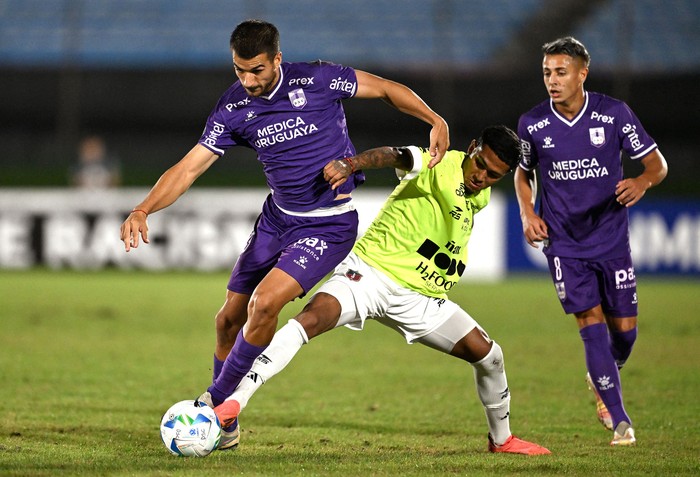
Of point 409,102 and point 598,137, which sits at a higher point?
point 409,102

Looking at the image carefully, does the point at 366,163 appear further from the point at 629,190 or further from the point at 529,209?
the point at 629,190

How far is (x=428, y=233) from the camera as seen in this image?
616 cm

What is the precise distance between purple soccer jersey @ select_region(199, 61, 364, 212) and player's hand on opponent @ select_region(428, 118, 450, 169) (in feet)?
2.05

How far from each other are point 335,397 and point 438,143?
2.87 metres

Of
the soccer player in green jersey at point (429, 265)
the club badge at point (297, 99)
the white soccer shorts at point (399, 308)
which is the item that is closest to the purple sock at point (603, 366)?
the soccer player in green jersey at point (429, 265)

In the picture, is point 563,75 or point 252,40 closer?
point 252,40

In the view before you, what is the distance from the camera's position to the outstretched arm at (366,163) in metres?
5.76

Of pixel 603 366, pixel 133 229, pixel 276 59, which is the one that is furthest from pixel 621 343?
pixel 133 229

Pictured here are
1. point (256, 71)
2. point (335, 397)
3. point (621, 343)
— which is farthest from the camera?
point (335, 397)

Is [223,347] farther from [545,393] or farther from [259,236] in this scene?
[545,393]

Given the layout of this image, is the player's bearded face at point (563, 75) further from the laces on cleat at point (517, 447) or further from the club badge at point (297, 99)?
the laces on cleat at point (517, 447)

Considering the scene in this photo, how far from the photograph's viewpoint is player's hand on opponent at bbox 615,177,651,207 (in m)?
6.30

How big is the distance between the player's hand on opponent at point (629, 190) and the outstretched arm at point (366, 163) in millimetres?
1318

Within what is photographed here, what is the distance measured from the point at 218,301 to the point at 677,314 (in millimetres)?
6473
